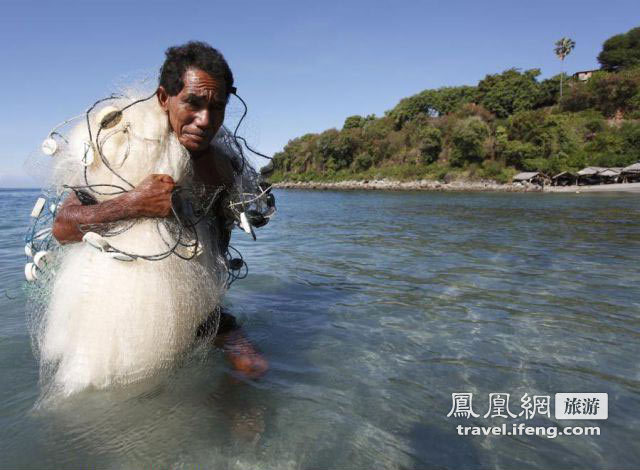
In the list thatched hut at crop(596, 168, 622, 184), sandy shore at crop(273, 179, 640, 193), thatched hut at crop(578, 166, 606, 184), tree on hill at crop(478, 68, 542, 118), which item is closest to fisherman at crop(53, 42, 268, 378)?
sandy shore at crop(273, 179, 640, 193)

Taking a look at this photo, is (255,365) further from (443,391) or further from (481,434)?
(481,434)

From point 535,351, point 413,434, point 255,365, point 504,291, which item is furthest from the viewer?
point 504,291

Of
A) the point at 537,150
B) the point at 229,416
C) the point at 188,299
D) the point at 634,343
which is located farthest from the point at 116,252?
the point at 537,150

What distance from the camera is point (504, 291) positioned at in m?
5.88

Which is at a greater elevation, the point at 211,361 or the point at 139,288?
the point at 139,288

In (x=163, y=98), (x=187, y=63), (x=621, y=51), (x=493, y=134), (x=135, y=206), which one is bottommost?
(x=135, y=206)

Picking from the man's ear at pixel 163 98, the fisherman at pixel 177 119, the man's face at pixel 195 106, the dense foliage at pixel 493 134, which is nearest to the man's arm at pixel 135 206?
the fisherman at pixel 177 119

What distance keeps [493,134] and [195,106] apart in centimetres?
7346

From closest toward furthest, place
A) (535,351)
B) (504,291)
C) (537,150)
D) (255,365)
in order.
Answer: (255,365) → (535,351) → (504,291) → (537,150)

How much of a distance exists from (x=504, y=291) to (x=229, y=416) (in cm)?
453

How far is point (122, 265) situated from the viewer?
2400mm

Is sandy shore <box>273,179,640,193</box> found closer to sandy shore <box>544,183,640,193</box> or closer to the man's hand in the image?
sandy shore <box>544,183,640,193</box>

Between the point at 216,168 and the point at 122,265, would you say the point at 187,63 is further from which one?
the point at 122,265

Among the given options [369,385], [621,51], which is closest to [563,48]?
[621,51]
